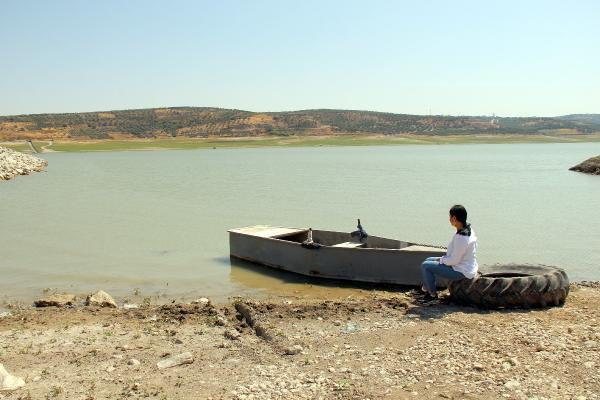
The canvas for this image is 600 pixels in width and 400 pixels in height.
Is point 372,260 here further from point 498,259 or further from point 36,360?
→ point 36,360

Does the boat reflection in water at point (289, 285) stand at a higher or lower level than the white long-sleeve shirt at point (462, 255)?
lower

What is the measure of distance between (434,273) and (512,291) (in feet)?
4.01

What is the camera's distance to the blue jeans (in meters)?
9.72

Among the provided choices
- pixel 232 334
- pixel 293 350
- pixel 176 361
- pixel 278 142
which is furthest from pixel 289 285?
pixel 278 142

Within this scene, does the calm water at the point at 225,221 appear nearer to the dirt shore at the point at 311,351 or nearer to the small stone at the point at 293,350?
the dirt shore at the point at 311,351

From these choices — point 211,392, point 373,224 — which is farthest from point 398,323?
point 373,224

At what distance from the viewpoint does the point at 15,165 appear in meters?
55.0

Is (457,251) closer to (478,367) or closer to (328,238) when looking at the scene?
(478,367)

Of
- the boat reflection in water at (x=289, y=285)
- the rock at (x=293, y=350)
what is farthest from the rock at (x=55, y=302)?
the rock at (x=293, y=350)

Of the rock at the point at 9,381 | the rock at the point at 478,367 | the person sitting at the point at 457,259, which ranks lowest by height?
the rock at the point at 9,381

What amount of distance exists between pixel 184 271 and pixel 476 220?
13.1 meters

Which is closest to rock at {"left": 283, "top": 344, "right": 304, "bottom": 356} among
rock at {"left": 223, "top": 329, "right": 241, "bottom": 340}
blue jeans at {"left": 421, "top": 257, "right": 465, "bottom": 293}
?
rock at {"left": 223, "top": 329, "right": 241, "bottom": 340}

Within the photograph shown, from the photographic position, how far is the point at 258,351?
8117 millimetres

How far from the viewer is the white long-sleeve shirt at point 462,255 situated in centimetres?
940
